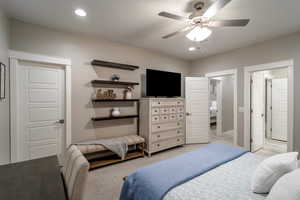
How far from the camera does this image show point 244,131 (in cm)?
360

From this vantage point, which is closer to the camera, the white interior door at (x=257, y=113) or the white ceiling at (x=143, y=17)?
the white ceiling at (x=143, y=17)

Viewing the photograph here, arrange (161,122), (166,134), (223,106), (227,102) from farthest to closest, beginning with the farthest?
(227,102), (223,106), (166,134), (161,122)

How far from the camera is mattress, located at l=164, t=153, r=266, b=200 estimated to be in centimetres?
109

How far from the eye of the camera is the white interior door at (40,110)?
2.49 m

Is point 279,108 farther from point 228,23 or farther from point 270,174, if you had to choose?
point 270,174

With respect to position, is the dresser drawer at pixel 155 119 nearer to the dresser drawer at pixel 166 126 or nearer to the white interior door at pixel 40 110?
the dresser drawer at pixel 166 126

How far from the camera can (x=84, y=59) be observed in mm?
2992

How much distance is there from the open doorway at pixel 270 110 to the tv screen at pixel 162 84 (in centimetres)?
192

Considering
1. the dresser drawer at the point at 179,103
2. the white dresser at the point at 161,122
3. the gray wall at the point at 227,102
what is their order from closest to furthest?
1. the white dresser at the point at 161,122
2. the dresser drawer at the point at 179,103
3. the gray wall at the point at 227,102

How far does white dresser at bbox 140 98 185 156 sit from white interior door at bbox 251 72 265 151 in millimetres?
1761

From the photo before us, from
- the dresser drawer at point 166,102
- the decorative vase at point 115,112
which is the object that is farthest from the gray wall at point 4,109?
the dresser drawer at point 166,102

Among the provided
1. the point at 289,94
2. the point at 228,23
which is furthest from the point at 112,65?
the point at 289,94

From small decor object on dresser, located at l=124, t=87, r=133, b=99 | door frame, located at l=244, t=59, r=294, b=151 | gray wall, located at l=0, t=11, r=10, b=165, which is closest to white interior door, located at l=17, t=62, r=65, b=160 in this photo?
gray wall, located at l=0, t=11, r=10, b=165

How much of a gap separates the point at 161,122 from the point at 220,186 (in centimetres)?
236
